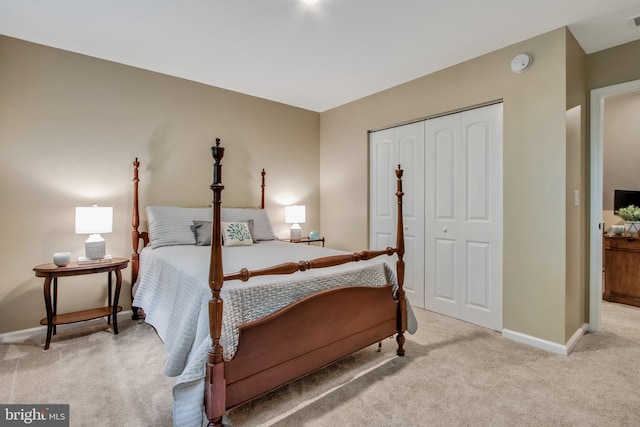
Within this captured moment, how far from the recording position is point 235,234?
3.02 meters

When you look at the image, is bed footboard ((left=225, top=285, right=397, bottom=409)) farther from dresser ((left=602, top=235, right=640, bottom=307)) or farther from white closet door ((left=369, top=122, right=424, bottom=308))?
dresser ((left=602, top=235, right=640, bottom=307))

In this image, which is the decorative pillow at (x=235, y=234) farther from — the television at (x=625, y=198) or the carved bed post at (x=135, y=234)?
the television at (x=625, y=198)

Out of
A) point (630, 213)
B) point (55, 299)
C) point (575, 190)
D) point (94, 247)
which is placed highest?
point (575, 190)

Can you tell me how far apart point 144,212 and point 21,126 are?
3.73 ft

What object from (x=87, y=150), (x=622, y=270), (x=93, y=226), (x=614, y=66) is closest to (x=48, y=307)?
(x=93, y=226)

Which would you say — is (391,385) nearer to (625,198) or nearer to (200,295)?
(200,295)

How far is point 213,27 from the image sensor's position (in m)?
2.37

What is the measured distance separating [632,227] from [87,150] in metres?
5.78

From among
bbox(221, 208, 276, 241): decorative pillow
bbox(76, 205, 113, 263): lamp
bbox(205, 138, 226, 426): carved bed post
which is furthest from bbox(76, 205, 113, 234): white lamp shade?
bbox(205, 138, 226, 426): carved bed post

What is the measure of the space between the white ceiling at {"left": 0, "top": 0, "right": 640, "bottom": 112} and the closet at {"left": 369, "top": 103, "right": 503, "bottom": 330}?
27.1 inches

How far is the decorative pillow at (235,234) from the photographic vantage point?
2975mm

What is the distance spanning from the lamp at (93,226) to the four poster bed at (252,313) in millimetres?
431

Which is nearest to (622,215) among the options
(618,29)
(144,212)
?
(618,29)

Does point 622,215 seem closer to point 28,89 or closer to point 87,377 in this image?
point 87,377
